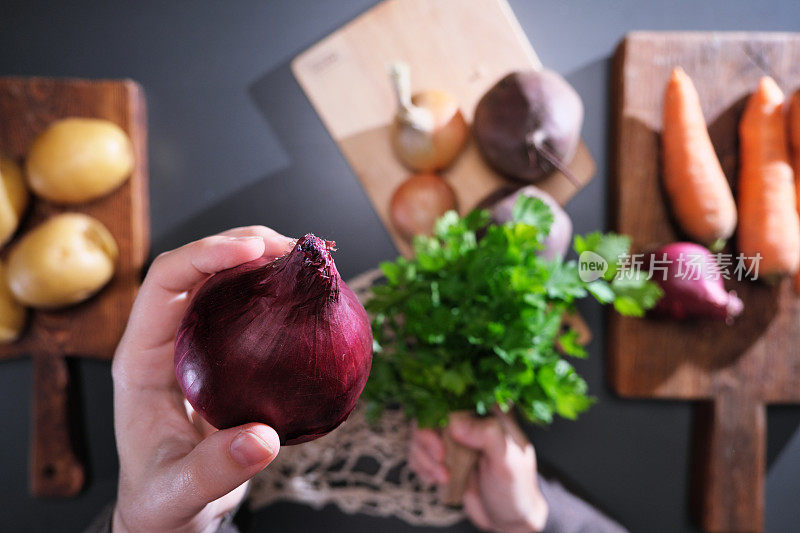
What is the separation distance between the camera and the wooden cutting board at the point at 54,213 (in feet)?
3.16

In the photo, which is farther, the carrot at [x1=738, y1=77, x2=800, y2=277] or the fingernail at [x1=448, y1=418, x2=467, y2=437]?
the carrot at [x1=738, y1=77, x2=800, y2=277]

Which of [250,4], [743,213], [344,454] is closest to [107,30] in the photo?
[250,4]

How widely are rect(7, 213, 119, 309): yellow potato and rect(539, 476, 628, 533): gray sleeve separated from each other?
33.5 inches

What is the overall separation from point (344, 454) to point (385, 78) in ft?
2.27

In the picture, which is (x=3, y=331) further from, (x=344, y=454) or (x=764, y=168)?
(x=764, y=168)

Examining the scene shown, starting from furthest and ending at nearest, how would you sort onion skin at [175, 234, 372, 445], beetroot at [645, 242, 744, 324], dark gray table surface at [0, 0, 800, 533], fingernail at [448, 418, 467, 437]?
1. dark gray table surface at [0, 0, 800, 533]
2. beetroot at [645, 242, 744, 324]
3. fingernail at [448, 418, 467, 437]
4. onion skin at [175, 234, 372, 445]

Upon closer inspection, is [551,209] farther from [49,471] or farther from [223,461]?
[49,471]

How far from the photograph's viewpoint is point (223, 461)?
0.43 metres

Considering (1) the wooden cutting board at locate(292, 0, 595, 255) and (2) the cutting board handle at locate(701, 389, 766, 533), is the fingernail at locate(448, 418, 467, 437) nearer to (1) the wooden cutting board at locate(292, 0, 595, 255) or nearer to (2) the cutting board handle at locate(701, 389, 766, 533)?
(1) the wooden cutting board at locate(292, 0, 595, 255)

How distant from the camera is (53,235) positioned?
0.88 meters

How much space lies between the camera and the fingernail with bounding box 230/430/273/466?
41 centimetres

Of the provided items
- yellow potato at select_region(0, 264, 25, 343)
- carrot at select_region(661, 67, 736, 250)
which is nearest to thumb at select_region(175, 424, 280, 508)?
yellow potato at select_region(0, 264, 25, 343)

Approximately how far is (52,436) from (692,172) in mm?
1260

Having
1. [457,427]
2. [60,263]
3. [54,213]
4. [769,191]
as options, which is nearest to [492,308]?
[457,427]
